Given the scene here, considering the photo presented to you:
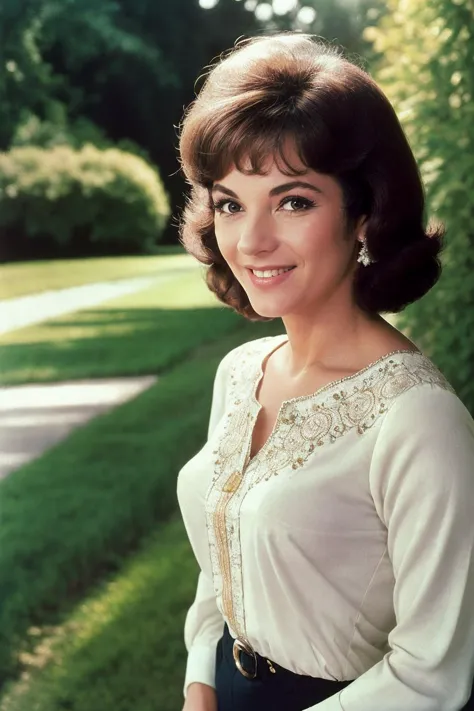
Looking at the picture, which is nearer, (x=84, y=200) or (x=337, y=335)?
(x=337, y=335)

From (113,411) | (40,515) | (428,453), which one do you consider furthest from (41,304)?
(428,453)

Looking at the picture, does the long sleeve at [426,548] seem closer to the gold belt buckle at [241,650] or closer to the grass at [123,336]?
the gold belt buckle at [241,650]

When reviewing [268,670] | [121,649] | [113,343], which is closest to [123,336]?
[113,343]

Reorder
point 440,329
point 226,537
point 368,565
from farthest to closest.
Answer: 1. point 440,329
2. point 226,537
3. point 368,565

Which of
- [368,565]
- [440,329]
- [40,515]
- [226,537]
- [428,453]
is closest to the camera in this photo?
[428,453]

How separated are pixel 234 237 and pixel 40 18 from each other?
5.07 feet

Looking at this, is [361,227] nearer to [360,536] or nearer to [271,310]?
[271,310]

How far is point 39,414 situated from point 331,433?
1.55 metres

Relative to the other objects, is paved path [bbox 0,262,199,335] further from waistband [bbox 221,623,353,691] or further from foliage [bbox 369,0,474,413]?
waistband [bbox 221,623,353,691]

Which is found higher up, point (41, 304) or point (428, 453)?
point (41, 304)

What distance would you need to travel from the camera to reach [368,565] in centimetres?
122

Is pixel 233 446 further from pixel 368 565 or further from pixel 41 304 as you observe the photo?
pixel 41 304

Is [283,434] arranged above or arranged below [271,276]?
below

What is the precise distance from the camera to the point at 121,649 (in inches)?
99.6
